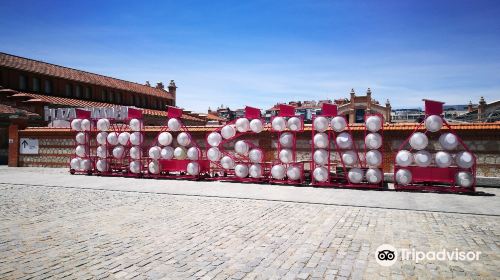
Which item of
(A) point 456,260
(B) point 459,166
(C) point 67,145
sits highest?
(C) point 67,145

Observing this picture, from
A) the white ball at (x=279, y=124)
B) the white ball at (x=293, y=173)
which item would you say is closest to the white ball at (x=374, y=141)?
the white ball at (x=293, y=173)

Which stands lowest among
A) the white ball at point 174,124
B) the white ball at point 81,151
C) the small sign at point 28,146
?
the white ball at point 81,151

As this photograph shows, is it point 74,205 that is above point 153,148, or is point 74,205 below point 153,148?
below

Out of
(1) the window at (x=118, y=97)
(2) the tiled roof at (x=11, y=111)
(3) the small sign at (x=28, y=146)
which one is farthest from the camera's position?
(1) the window at (x=118, y=97)

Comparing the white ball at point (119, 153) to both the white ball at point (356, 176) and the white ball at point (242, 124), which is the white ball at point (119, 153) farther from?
the white ball at point (356, 176)

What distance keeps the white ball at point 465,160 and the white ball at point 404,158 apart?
5.16 ft

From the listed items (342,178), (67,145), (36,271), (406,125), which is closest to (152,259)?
(36,271)

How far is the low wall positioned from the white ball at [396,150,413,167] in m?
2.66

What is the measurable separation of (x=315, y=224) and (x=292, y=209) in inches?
68.2

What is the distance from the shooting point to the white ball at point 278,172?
14520mm

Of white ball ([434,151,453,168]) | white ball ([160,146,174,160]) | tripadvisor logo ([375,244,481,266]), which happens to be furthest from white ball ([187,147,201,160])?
tripadvisor logo ([375,244,481,266])

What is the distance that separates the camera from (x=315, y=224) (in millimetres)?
7805

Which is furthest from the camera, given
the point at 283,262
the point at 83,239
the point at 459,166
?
the point at 459,166

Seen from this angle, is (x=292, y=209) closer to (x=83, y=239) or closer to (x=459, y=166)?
(x=83, y=239)
